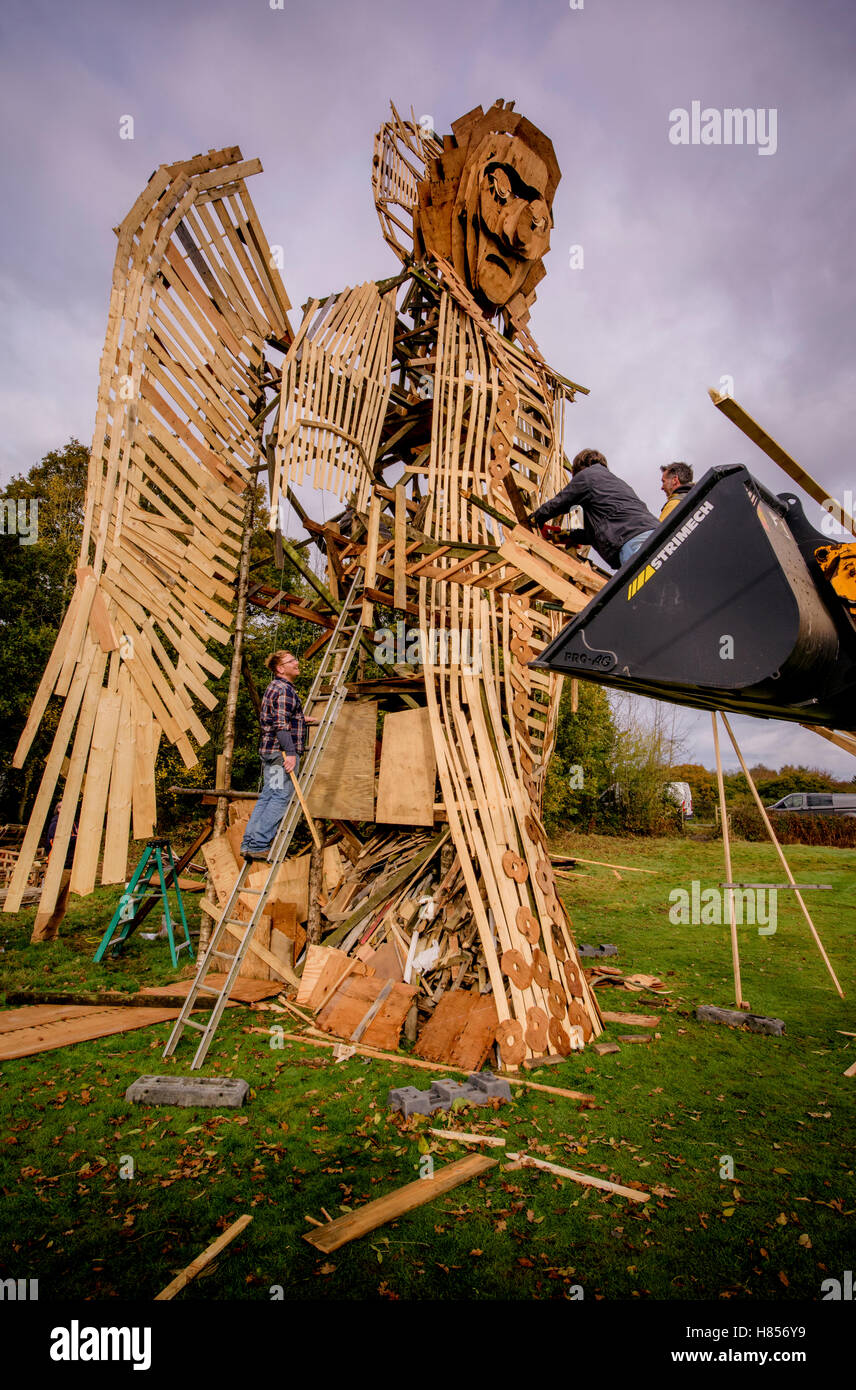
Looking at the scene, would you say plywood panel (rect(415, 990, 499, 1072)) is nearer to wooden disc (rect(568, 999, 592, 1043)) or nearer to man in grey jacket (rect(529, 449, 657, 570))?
wooden disc (rect(568, 999, 592, 1043))

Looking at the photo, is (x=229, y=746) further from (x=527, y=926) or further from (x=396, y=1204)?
(x=396, y=1204)

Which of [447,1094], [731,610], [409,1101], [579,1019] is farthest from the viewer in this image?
[579,1019]

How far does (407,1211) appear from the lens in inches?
168

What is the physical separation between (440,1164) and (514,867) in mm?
3496

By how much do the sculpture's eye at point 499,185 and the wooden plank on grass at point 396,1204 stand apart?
42.8ft

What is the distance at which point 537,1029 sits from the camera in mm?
7242

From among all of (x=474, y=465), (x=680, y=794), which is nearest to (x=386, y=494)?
(x=474, y=465)

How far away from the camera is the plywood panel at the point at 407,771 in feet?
31.5

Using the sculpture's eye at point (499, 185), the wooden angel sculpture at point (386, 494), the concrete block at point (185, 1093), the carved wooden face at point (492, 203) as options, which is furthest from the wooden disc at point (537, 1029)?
the sculpture's eye at point (499, 185)

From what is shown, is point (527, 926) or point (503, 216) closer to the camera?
point (527, 926)

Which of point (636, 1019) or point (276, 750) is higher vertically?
point (276, 750)

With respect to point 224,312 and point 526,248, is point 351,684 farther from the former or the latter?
point 526,248

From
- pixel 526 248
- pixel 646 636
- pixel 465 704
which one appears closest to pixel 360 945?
pixel 465 704

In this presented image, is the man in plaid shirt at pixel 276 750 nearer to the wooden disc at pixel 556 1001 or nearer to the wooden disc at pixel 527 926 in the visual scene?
the wooden disc at pixel 527 926
